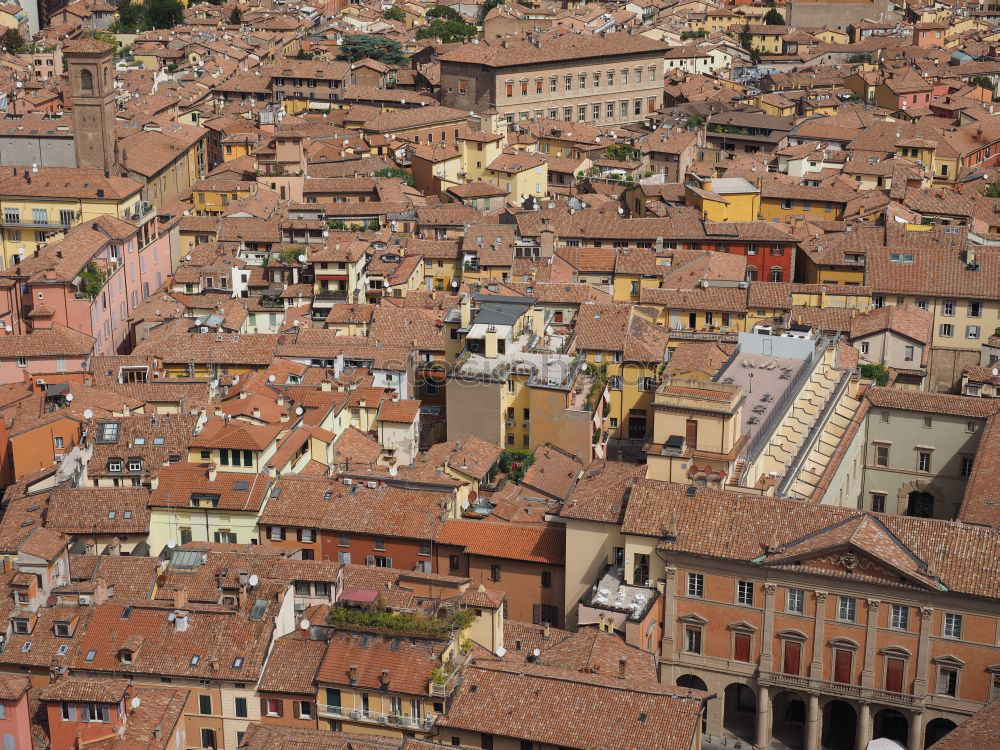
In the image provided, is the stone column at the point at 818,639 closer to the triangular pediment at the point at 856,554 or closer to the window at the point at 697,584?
the triangular pediment at the point at 856,554

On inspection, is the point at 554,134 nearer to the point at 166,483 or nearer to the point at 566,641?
the point at 166,483

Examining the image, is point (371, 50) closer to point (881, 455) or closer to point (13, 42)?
point (13, 42)

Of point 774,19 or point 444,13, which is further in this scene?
point 444,13

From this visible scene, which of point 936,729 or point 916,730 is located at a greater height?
point 916,730

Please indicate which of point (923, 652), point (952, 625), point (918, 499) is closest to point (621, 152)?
point (918, 499)

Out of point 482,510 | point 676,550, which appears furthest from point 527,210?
point 676,550
